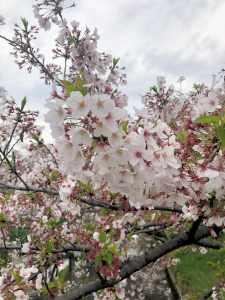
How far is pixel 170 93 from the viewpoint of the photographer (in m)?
3.91

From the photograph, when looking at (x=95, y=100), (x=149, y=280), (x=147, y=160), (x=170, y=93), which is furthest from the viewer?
(x=149, y=280)

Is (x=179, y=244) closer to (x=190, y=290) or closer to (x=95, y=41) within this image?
(x=95, y=41)

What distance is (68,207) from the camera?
2311 mm

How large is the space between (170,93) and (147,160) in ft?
11.1

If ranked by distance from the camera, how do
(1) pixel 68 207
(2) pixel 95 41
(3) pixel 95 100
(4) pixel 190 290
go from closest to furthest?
(3) pixel 95 100 → (1) pixel 68 207 → (2) pixel 95 41 → (4) pixel 190 290

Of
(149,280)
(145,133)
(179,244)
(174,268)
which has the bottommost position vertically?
(149,280)

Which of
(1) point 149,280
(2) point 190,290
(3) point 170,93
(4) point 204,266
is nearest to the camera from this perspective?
(3) point 170,93

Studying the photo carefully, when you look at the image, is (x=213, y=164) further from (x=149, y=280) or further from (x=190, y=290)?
(x=149, y=280)

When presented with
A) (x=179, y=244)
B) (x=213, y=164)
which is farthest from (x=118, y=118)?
(x=179, y=244)

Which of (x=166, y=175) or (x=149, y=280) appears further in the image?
(x=149, y=280)

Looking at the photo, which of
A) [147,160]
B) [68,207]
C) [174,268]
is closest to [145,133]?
[147,160]

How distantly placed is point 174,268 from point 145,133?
9.98 meters

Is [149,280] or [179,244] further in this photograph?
[149,280]

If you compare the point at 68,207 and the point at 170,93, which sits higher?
the point at 170,93
